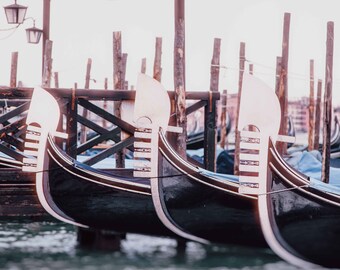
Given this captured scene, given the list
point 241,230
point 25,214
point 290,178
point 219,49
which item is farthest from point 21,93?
point 219,49

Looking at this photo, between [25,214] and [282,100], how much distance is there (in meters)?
3.46

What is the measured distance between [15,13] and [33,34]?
25.5 inches

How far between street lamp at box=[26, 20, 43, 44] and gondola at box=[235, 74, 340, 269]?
13.9ft

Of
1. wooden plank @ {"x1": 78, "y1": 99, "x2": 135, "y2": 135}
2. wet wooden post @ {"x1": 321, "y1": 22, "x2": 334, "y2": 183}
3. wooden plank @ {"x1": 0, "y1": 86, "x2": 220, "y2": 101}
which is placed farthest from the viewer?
wet wooden post @ {"x1": 321, "y1": 22, "x2": 334, "y2": 183}

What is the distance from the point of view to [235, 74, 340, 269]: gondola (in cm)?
428

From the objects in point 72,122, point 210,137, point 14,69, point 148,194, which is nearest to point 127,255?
point 148,194

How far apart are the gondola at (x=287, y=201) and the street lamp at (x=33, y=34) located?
4251 millimetres

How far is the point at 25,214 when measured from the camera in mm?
6484

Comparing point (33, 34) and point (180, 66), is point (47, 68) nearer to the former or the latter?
point (33, 34)

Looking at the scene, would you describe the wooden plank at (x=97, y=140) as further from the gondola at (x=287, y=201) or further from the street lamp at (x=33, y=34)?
the gondola at (x=287, y=201)

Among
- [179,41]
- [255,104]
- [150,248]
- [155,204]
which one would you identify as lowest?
[150,248]

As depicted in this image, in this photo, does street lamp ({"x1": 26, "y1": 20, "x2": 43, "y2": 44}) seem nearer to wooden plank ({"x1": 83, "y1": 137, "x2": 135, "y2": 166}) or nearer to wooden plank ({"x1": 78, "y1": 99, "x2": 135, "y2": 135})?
wooden plank ({"x1": 78, "y1": 99, "x2": 135, "y2": 135})

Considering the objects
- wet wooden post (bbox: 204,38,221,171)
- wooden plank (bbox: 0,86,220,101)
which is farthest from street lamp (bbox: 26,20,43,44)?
wet wooden post (bbox: 204,38,221,171)

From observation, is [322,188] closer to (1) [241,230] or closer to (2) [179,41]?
(1) [241,230]
